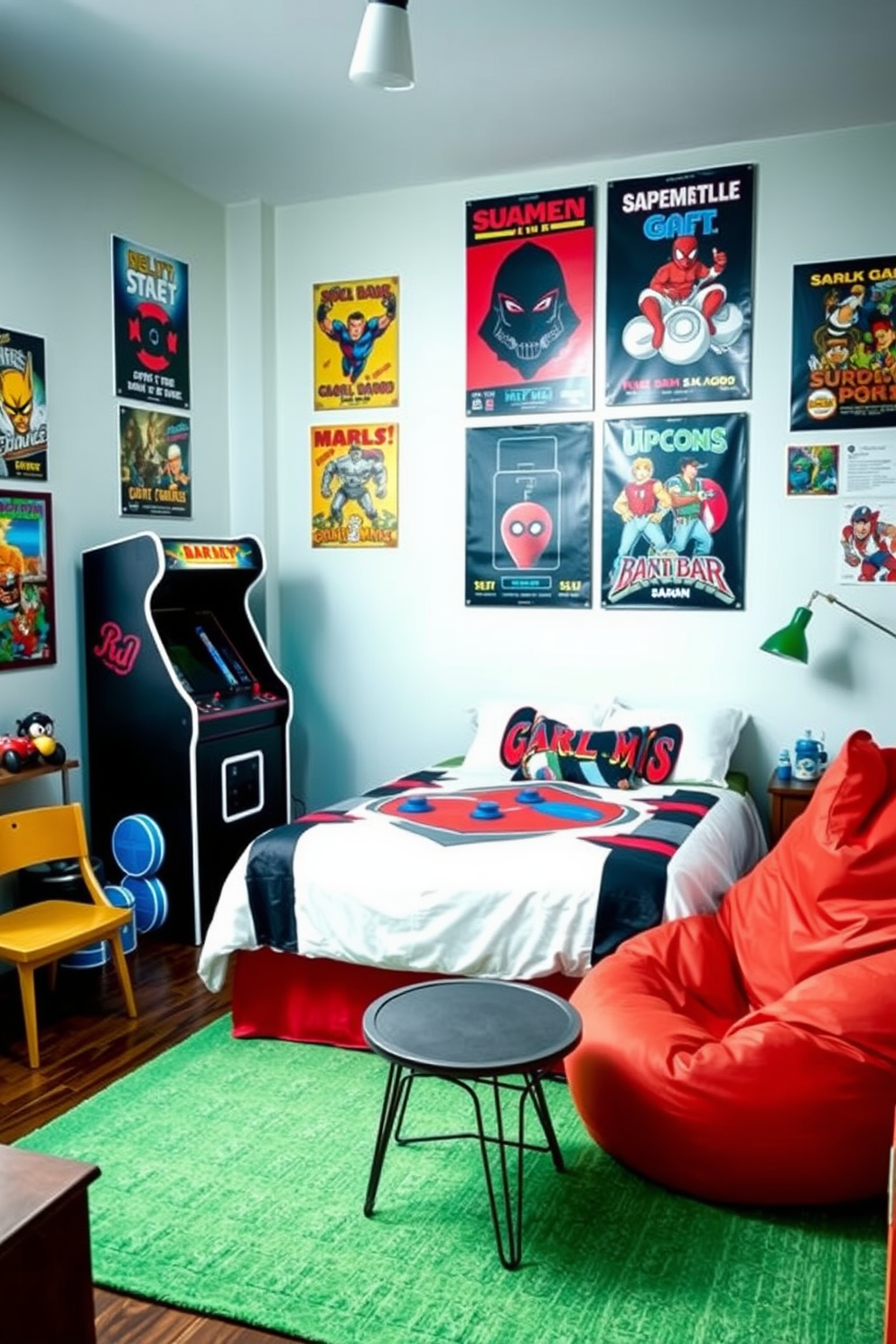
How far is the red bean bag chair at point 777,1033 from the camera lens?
2.28 metres

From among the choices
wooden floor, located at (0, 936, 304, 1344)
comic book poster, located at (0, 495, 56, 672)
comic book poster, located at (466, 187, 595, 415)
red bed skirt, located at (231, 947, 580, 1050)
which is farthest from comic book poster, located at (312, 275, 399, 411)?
red bed skirt, located at (231, 947, 580, 1050)

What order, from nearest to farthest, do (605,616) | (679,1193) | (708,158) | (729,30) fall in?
(679,1193) → (729,30) → (708,158) → (605,616)

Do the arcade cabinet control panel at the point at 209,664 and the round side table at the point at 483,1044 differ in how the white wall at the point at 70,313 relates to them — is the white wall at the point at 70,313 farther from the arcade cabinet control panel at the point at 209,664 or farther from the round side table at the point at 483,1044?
the round side table at the point at 483,1044

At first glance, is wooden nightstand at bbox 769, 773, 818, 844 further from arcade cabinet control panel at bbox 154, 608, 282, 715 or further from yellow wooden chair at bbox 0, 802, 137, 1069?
yellow wooden chair at bbox 0, 802, 137, 1069

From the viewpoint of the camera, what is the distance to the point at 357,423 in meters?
4.99

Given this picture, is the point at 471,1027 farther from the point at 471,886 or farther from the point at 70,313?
the point at 70,313

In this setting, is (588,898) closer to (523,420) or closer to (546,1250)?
(546,1250)

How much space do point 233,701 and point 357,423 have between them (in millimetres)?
1419

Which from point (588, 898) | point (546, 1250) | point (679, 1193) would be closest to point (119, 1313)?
point (546, 1250)

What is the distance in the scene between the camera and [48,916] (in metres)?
3.42

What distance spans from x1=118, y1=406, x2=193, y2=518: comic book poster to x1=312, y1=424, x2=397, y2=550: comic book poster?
1.91 ft

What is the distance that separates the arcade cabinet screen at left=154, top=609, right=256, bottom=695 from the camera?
4.46 meters

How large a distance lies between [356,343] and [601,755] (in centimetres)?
218

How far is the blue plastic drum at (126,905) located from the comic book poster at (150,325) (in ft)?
6.35
